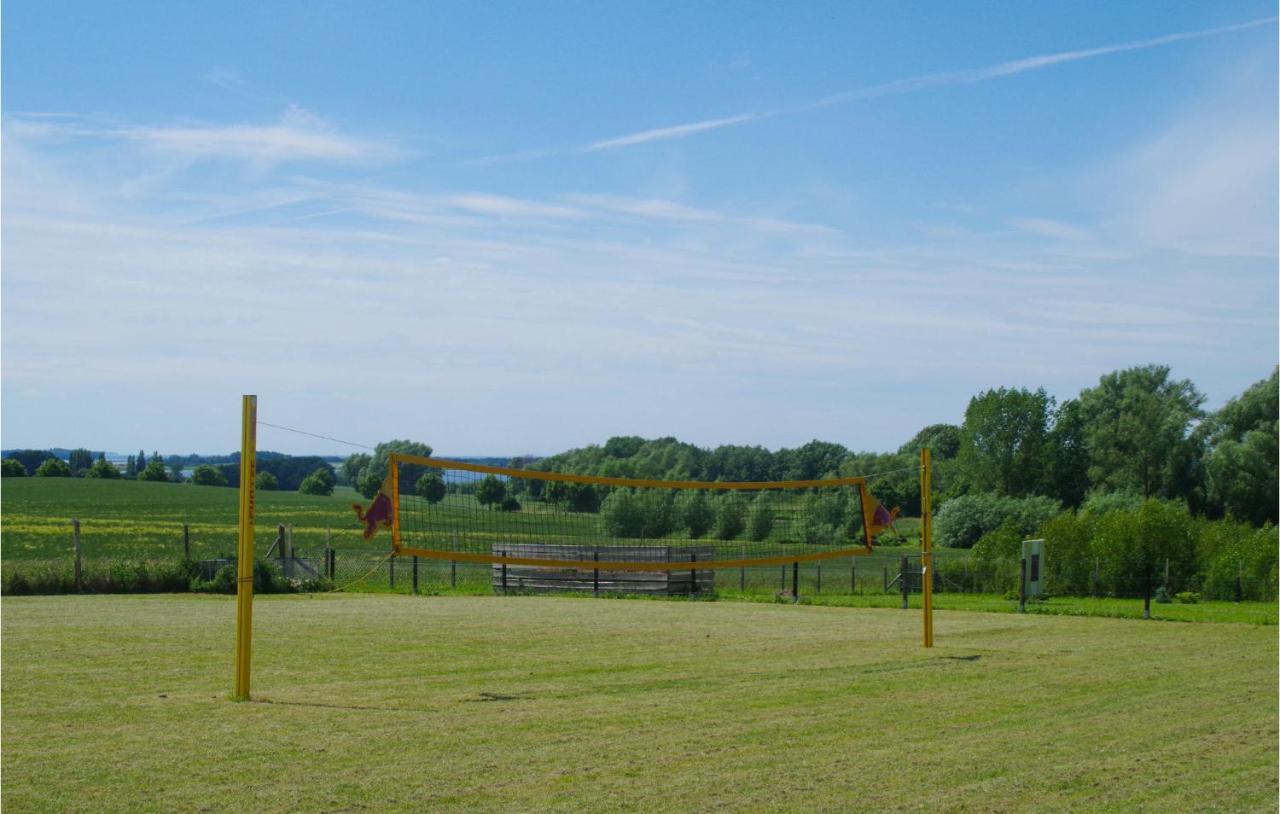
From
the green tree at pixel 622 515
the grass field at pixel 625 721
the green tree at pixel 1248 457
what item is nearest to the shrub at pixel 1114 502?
the green tree at pixel 1248 457

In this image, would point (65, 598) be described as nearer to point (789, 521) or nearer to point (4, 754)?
point (789, 521)

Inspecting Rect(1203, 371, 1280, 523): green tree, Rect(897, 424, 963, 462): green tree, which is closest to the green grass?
Rect(1203, 371, 1280, 523): green tree

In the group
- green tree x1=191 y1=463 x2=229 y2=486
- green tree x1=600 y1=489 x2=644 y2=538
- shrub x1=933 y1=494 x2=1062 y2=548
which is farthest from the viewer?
green tree x1=191 y1=463 x2=229 y2=486

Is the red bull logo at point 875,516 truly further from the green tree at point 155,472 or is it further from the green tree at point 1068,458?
the green tree at point 155,472

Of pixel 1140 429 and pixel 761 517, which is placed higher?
pixel 1140 429

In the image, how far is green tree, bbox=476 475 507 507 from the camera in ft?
47.2

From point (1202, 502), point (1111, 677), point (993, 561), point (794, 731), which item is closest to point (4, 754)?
point (794, 731)

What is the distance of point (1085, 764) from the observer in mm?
7840

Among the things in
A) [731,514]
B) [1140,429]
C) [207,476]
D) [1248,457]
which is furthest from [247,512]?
[207,476]

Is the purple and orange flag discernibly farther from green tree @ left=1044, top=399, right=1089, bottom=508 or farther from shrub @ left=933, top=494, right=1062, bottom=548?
green tree @ left=1044, top=399, right=1089, bottom=508

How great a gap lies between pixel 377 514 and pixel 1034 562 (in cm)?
1720

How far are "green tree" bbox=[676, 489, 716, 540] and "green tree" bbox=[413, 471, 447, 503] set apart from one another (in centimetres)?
508

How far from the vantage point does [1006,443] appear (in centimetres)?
8619

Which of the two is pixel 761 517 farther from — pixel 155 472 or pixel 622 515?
pixel 155 472
